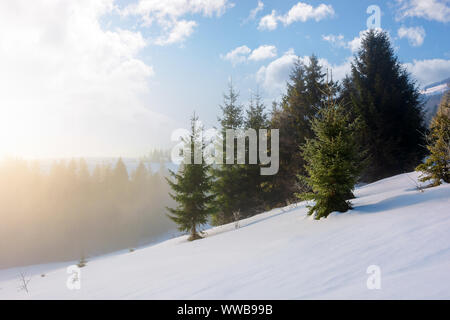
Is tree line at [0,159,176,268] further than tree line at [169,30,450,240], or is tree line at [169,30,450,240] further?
tree line at [0,159,176,268]

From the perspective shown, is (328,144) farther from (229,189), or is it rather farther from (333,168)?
(229,189)

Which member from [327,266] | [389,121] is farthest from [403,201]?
[389,121]

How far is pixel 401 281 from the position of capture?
2.57 meters

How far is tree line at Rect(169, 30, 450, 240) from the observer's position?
6.56 metres

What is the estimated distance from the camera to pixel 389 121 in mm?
16078

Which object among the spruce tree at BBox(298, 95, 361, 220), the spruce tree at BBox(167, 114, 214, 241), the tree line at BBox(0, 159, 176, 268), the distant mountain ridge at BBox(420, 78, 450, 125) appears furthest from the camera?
the tree line at BBox(0, 159, 176, 268)

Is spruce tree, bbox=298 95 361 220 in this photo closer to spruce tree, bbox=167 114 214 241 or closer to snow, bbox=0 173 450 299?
snow, bbox=0 173 450 299

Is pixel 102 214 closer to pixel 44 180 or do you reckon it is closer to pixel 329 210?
pixel 44 180

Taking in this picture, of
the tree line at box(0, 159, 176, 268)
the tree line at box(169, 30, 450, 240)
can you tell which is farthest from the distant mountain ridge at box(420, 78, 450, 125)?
the tree line at box(0, 159, 176, 268)

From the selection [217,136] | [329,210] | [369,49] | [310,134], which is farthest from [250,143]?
[329,210]

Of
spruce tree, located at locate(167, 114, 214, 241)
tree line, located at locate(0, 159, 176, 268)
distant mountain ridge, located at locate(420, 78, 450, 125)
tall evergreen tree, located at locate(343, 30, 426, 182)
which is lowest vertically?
tree line, located at locate(0, 159, 176, 268)

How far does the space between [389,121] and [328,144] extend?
1360cm

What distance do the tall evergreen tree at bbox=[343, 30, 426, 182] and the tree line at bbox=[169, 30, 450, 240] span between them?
0.06m

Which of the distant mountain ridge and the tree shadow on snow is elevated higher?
the distant mountain ridge
